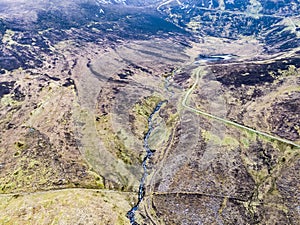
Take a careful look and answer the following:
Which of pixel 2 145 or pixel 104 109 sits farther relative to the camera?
pixel 104 109

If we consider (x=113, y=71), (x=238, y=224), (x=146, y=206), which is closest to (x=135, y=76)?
(x=113, y=71)

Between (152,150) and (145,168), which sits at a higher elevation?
(145,168)

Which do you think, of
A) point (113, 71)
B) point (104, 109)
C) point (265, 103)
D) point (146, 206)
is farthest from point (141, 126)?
point (113, 71)

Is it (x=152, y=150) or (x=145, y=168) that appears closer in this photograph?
(x=145, y=168)

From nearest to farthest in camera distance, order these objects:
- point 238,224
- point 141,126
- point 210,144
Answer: point 238,224 < point 210,144 < point 141,126

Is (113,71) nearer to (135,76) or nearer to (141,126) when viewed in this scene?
(135,76)

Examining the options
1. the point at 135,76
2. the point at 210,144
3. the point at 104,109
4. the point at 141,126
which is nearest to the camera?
the point at 210,144

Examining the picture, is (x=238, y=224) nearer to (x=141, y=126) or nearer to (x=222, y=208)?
(x=222, y=208)

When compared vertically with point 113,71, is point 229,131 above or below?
above

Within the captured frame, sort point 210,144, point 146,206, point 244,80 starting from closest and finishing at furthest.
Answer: point 146,206, point 210,144, point 244,80
